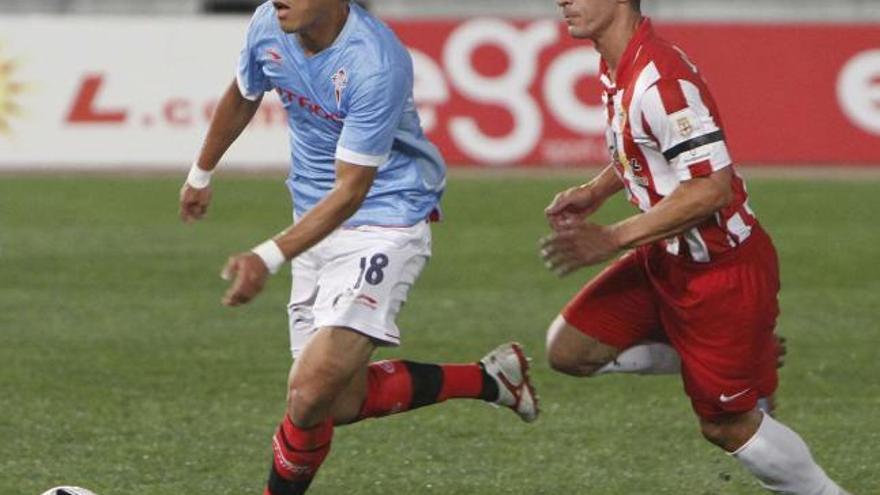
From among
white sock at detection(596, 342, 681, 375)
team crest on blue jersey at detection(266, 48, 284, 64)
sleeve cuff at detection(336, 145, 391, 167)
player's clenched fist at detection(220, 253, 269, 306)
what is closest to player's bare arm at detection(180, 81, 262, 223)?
team crest on blue jersey at detection(266, 48, 284, 64)

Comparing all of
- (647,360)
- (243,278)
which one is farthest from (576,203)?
(243,278)

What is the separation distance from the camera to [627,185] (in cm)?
620

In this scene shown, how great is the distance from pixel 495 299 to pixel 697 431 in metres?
3.61

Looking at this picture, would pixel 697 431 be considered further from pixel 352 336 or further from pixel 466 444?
pixel 352 336

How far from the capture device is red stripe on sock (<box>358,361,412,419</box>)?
673cm

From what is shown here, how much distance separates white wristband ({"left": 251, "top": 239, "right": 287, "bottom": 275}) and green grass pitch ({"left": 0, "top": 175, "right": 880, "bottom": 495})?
1424 mm

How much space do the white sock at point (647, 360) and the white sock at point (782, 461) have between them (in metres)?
0.67

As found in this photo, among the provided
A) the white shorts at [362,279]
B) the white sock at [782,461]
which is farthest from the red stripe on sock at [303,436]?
the white sock at [782,461]

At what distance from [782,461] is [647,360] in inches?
32.8

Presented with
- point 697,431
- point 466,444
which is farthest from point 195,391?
point 697,431

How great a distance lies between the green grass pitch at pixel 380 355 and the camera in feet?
23.7

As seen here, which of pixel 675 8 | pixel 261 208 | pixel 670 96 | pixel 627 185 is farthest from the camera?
pixel 675 8

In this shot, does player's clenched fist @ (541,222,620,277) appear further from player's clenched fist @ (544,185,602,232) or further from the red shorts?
player's clenched fist @ (544,185,602,232)

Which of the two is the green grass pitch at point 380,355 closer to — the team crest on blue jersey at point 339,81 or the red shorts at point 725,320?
the red shorts at point 725,320
